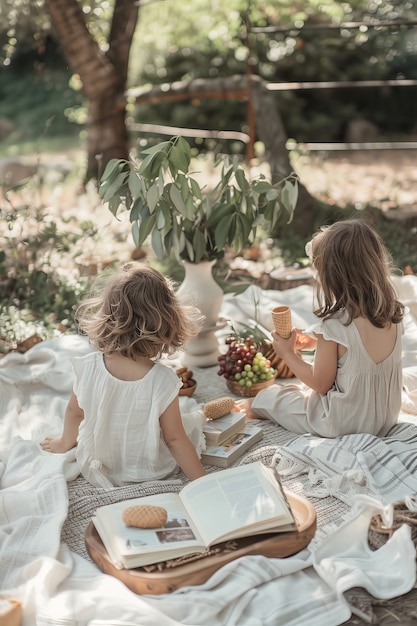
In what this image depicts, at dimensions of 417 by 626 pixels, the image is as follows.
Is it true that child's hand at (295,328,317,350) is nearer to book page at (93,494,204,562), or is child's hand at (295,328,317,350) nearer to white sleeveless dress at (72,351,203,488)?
white sleeveless dress at (72,351,203,488)

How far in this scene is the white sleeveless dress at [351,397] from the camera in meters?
2.77

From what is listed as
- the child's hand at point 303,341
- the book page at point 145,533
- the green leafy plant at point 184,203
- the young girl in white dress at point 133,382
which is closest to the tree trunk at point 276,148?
the green leafy plant at point 184,203

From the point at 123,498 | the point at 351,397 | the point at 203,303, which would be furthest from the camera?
the point at 203,303

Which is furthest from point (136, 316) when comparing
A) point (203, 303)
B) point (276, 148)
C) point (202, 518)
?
point (276, 148)

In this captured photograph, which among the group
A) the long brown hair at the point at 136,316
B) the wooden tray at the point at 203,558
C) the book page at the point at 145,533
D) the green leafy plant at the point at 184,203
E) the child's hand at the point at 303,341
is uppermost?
the green leafy plant at the point at 184,203

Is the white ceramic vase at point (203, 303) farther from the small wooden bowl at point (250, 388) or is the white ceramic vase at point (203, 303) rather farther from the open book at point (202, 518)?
the open book at point (202, 518)

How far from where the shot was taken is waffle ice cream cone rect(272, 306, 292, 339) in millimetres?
2959

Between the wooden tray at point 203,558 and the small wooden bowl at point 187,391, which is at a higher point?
the small wooden bowl at point 187,391

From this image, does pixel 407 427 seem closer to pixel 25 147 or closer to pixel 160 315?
pixel 160 315

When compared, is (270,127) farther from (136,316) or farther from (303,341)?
(136,316)

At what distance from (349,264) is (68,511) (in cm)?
121

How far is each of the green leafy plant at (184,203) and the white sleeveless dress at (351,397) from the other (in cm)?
77

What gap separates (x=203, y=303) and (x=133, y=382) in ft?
3.58

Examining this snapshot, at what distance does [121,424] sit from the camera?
8.53 ft
